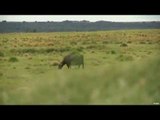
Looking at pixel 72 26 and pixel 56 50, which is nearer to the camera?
pixel 56 50

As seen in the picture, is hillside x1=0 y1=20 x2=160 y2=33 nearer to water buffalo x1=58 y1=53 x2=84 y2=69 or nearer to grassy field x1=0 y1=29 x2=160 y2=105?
grassy field x1=0 y1=29 x2=160 y2=105

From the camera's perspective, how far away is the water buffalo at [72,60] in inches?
154

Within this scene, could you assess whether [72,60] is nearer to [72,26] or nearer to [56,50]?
[56,50]

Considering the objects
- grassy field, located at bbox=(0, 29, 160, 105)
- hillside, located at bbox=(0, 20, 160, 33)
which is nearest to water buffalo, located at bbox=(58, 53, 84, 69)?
grassy field, located at bbox=(0, 29, 160, 105)

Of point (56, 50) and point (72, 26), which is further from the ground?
point (72, 26)

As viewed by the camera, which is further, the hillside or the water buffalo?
the hillside

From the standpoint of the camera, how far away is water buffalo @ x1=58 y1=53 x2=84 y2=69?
3.92m

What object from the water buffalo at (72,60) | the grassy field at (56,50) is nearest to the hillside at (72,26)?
the grassy field at (56,50)

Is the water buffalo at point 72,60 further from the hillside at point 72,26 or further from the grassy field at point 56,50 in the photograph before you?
the hillside at point 72,26

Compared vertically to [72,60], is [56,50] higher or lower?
higher

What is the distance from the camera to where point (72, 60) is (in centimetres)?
404

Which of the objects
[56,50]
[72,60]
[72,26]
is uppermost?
[72,26]

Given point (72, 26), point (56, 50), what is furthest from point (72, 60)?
point (72, 26)
